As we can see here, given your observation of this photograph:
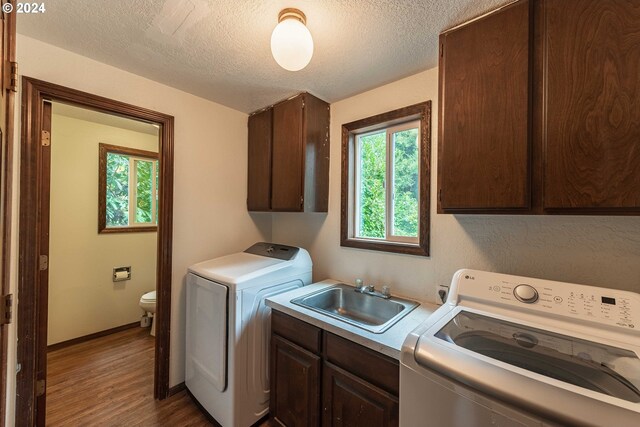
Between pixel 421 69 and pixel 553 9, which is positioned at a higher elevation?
pixel 421 69

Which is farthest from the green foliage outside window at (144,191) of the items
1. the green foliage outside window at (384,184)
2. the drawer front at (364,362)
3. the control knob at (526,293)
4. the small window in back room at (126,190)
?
the control knob at (526,293)

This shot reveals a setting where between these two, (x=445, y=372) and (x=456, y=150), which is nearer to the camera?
(x=445, y=372)

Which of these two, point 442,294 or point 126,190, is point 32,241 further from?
point 442,294

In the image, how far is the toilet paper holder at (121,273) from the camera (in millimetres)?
2785

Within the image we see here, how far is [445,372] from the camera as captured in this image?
2.46ft

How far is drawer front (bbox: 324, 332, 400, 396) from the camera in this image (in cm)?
103

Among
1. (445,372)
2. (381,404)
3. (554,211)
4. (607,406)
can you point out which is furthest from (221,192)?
(607,406)

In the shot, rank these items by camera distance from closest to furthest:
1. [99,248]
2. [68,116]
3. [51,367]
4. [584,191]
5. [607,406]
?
[607,406]
[584,191]
[51,367]
[68,116]
[99,248]

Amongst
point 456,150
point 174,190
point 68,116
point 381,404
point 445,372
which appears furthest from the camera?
point 68,116

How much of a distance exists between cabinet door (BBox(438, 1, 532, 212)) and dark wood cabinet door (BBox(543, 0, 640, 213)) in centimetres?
8

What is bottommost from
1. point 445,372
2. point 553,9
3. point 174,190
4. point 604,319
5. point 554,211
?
point 445,372

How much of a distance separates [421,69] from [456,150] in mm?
751

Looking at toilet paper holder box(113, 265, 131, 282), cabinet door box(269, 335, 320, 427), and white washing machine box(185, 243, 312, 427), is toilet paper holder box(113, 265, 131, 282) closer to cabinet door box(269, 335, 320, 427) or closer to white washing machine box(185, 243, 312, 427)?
white washing machine box(185, 243, 312, 427)

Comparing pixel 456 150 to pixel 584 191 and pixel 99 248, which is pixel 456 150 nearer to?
pixel 584 191
